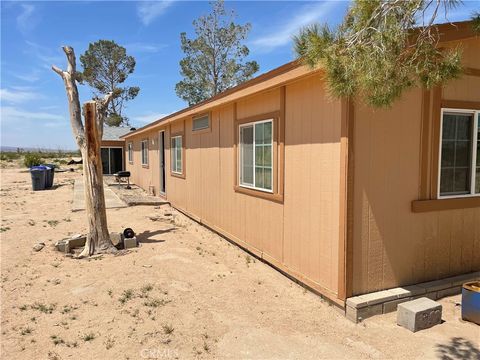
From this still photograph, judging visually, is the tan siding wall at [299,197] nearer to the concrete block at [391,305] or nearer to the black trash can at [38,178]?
the concrete block at [391,305]

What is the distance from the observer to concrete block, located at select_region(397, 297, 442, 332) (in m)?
3.69

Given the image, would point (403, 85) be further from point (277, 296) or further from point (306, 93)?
point (277, 296)

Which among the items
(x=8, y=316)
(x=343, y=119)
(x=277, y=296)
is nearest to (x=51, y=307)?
(x=8, y=316)

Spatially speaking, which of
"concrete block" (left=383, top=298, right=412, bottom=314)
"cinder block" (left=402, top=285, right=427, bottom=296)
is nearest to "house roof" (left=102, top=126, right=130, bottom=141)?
"cinder block" (left=402, top=285, right=427, bottom=296)

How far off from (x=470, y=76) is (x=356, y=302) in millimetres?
3023

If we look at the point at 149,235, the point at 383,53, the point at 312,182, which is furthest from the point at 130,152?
the point at 383,53

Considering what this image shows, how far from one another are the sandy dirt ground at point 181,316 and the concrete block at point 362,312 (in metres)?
0.08

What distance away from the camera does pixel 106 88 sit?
3819 centimetres

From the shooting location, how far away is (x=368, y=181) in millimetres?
4078

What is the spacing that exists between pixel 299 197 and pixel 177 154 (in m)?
7.04

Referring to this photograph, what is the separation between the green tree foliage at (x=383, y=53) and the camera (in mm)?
2889

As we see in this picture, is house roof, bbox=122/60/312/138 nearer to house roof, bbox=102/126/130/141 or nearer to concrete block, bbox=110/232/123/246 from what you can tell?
concrete block, bbox=110/232/123/246

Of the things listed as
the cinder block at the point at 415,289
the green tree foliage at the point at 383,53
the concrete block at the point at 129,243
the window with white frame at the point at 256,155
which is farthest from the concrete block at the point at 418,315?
the concrete block at the point at 129,243

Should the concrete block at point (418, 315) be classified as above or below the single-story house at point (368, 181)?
below
